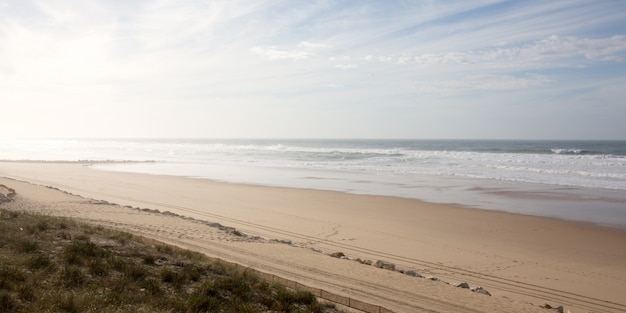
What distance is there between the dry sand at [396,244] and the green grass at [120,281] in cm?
143

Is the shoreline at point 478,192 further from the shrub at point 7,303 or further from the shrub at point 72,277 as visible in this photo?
the shrub at point 7,303

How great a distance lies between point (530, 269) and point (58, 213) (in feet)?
42.1

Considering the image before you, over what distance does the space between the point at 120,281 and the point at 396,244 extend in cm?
764

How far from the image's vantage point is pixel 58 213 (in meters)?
13.8

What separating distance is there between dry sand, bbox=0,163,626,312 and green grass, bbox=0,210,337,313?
143 centimetres

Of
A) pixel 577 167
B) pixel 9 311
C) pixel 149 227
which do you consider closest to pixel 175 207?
pixel 149 227

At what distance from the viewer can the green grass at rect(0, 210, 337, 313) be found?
544 cm

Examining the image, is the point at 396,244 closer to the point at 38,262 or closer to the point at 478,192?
the point at 38,262

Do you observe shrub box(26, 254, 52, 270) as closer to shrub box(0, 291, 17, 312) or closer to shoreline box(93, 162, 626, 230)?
shrub box(0, 291, 17, 312)

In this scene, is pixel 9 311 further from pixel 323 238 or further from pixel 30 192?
pixel 30 192

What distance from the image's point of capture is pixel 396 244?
12.1m

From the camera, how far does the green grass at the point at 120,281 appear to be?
214 inches

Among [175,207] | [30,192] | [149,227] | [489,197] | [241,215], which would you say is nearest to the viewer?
[149,227]

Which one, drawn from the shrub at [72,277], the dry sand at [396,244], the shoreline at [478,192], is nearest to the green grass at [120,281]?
the shrub at [72,277]
